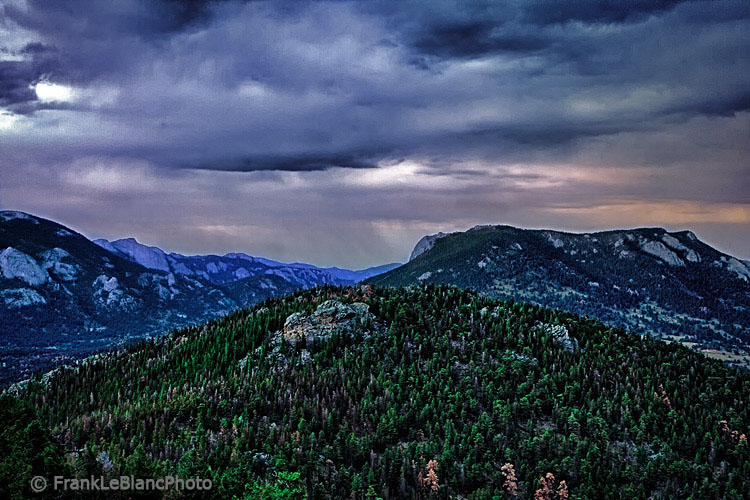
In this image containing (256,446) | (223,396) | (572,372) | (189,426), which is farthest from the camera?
(572,372)

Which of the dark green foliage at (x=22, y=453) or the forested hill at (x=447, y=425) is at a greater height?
Answer: the dark green foliage at (x=22, y=453)

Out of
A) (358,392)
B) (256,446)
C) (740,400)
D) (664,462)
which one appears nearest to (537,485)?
(664,462)

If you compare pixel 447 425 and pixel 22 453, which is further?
pixel 447 425

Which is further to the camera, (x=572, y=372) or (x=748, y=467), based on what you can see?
(x=572, y=372)

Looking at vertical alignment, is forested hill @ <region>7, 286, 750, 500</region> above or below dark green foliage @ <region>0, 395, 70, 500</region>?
below

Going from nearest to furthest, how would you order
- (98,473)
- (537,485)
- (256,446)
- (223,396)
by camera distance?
1. (98,473)
2. (537,485)
3. (256,446)
4. (223,396)

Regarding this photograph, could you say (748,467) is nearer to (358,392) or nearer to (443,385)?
(443,385)

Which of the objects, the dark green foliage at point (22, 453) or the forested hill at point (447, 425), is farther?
the forested hill at point (447, 425)

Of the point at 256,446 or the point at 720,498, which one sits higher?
the point at 256,446

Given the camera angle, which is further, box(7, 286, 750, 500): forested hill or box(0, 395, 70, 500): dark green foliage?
box(7, 286, 750, 500): forested hill

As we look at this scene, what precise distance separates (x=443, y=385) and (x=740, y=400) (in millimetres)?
111952

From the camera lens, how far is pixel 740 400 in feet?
→ 583

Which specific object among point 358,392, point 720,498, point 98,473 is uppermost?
point 98,473

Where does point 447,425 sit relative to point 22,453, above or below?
below
